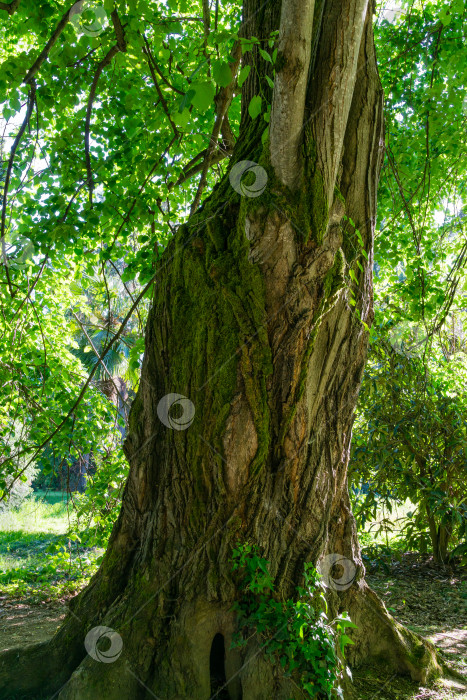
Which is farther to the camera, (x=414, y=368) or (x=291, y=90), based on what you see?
(x=414, y=368)

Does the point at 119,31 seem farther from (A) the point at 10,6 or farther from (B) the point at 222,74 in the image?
(B) the point at 222,74

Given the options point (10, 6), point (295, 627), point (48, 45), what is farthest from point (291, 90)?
point (295, 627)

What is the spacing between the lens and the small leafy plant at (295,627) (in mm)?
2496

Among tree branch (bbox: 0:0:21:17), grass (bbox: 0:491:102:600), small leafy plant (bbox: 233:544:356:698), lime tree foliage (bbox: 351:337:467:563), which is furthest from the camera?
grass (bbox: 0:491:102:600)

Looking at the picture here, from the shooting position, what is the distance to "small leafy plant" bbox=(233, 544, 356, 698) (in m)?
2.50

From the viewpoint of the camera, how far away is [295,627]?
2.53 metres

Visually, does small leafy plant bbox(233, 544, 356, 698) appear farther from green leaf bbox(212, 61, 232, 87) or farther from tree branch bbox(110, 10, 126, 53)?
tree branch bbox(110, 10, 126, 53)

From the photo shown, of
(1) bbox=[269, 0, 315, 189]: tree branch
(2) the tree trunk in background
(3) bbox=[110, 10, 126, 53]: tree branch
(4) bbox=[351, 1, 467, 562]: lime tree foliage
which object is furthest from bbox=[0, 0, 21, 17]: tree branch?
(4) bbox=[351, 1, 467, 562]: lime tree foliage

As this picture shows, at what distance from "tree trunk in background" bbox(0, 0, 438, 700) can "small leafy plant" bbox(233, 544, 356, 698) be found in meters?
0.07

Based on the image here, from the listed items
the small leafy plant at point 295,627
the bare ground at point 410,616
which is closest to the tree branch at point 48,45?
the small leafy plant at point 295,627

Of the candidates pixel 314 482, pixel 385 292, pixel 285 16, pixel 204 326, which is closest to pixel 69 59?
pixel 285 16

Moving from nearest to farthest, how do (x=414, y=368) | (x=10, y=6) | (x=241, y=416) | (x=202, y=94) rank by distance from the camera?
(x=202, y=94), (x=241, y=416), (x=10, y=6), (x=414, y=368)

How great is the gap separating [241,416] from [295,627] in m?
1.00

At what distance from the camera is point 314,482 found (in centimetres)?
285
